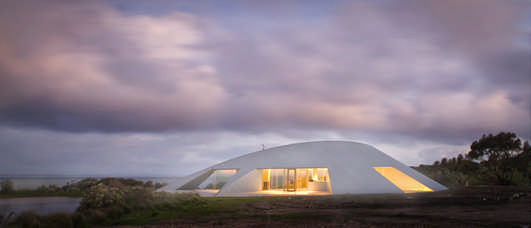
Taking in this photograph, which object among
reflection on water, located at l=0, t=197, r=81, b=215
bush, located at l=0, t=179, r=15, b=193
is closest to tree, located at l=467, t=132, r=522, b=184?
reflection on water, located at l=0, t=197, r=81, b=215

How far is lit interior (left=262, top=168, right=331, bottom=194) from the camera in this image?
16812mm

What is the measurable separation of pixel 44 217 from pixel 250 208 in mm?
5046

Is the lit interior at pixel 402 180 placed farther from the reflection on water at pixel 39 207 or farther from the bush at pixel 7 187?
the bush at pixel 7 187

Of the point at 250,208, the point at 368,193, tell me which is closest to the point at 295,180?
the point at 368,193

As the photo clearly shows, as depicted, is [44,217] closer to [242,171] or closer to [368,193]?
[242,171]

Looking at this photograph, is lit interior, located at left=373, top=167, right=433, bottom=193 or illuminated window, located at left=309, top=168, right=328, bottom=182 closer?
illuminated window, located at left=309, top=168, right=328, bottom=182

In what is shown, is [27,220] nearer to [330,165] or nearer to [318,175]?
[330,165]

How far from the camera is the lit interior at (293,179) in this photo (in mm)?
16812

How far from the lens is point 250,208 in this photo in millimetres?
9766

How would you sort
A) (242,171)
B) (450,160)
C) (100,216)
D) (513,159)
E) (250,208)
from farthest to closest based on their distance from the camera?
1. (450,160)
2. (513,159)
3. (242,171)
4. (250,208)
5. (100,216)

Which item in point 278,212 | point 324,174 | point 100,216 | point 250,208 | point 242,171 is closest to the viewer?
point 100,216

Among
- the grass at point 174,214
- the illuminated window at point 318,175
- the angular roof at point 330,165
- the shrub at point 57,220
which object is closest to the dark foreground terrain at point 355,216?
the grass at point 174,214

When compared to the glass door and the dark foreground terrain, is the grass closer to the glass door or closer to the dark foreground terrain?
the dark foreground terrain

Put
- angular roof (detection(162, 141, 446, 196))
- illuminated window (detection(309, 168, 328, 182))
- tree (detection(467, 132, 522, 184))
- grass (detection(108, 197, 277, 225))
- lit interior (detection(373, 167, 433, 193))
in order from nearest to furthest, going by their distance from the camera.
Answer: grass (detection(108, 197, 277, 225)) < angular roof (detection(162, 141, 446, 196)) < illuminated window (detection(309, 168, 328, 182)) < lit interior (detection(373, 167, 433, 193)) < tree (detection(467, 132, 522, 184))
